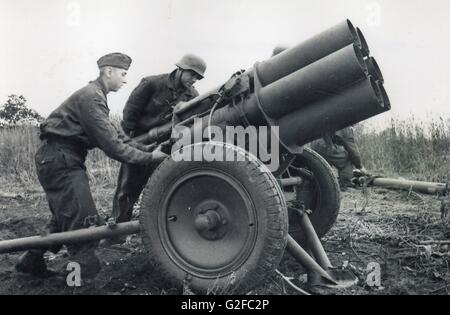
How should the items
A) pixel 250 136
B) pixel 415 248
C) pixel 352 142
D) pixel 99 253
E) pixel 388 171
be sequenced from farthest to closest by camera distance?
pixel 388 171 < pixel 352 142 < pixel 99 253 < pixel 415 248 < pixel 250 136

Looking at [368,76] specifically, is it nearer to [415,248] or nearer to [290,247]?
[290,247]

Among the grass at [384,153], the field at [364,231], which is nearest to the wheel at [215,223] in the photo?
the field at [364,231]

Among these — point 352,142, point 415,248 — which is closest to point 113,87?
point 415,248

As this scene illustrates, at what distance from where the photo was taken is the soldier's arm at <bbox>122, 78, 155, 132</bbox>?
5195mm

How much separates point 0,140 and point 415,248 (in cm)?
980

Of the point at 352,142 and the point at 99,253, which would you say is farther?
the point at 352,142

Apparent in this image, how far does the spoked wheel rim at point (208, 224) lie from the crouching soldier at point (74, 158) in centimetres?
65

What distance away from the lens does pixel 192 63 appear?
507 cm

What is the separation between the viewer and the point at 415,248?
170 inches

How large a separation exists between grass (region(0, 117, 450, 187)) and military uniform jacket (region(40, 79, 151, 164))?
17.4 ft

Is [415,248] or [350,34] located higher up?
[350,34]

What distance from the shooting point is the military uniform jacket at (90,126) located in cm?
389

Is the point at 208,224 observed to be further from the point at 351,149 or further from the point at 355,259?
the point at 351,149
